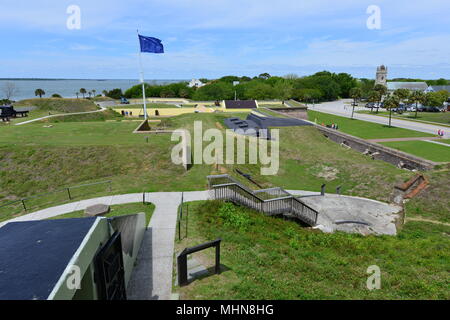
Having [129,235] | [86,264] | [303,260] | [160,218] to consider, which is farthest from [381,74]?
[86,264]

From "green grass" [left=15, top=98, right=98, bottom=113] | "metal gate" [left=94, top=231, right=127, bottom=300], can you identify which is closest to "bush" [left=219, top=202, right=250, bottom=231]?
"metal gate" [left=94, top=231, right=127, bottom=300]

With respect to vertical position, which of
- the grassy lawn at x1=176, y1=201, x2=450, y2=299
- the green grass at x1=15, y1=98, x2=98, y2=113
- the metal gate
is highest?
the green grass at x1=15, y1=98, x2=98, y2=113

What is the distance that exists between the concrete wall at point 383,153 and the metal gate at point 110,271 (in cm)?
2746

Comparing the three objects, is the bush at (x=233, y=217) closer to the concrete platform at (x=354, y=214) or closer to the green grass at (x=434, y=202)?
the concrete platform at (x=354, y=214)

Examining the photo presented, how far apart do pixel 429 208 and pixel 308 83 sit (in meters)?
118

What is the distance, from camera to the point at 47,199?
17188 millimetres

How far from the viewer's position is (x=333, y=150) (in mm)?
32844

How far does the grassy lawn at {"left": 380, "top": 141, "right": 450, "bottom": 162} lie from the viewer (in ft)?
98.8

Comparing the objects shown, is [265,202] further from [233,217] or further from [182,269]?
[182,269]

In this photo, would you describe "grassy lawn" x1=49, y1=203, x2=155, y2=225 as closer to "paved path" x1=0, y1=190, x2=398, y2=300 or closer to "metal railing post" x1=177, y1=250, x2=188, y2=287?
"paved path" x1=0, y1=190, x2=398, y2=300

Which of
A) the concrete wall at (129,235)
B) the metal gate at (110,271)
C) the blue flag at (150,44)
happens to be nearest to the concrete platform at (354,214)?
the concrete wall at (129,235)

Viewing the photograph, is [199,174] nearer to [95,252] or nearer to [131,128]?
[95,252]

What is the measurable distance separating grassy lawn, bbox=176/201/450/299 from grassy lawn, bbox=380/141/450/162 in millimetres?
19798
